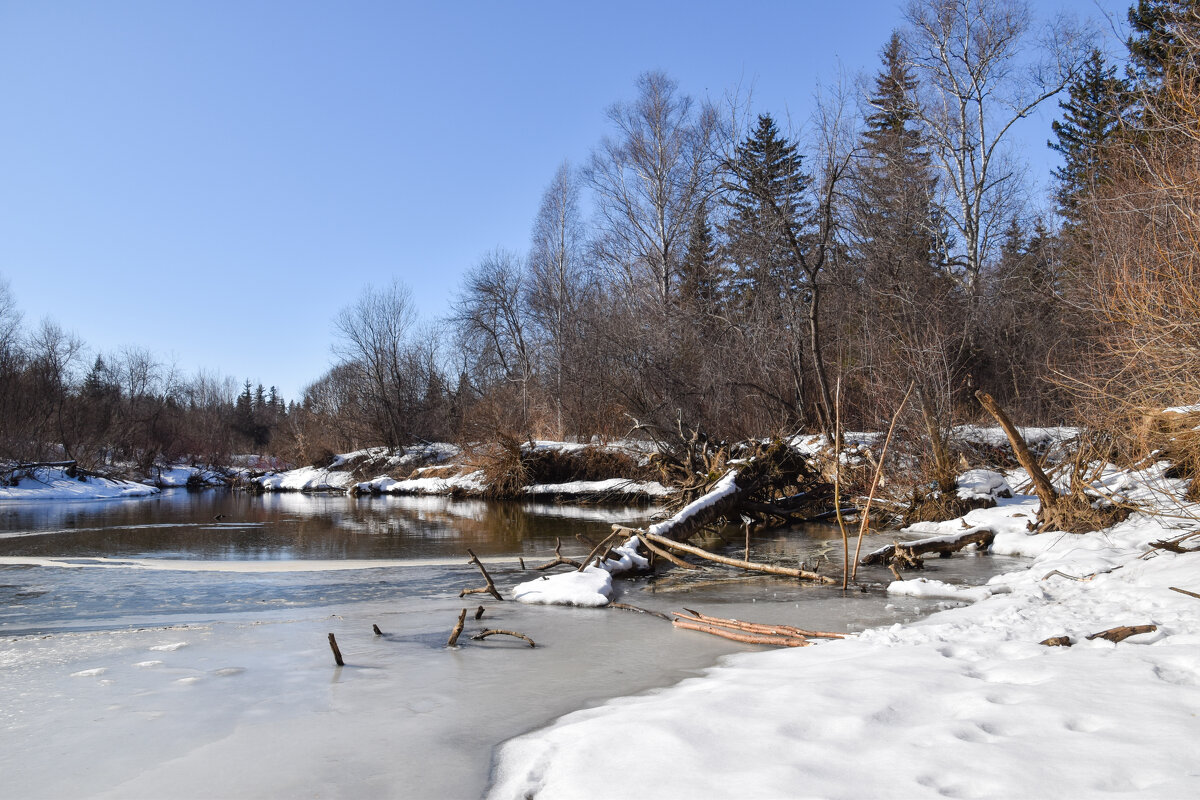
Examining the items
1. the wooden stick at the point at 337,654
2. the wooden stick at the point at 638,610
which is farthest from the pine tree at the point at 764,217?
the wooden stick at the point at 337,654

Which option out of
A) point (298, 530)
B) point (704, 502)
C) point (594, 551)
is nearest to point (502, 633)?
point (594, 551)

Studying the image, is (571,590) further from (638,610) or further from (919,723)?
(919,723)

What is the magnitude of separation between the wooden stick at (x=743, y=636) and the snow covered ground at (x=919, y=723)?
0.28 m

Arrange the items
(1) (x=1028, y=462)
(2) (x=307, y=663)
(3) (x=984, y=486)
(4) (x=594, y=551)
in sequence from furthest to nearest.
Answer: (3) (x=984, y=486) → (1) (x=1028, y=462) → (4) (x=594, y=551) → (2) (x=307, y=663)

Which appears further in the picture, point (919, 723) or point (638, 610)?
point (638, 610)

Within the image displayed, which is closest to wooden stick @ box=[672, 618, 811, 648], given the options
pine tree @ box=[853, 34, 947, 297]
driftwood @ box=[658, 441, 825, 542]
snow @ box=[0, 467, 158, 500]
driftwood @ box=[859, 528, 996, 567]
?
driftwood @ box=[859, 528, 996, 567]

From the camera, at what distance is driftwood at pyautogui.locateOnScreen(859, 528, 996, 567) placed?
24.1 ft

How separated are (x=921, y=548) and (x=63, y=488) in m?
30.2

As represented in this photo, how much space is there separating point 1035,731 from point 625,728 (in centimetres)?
143

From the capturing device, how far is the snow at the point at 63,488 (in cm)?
2478

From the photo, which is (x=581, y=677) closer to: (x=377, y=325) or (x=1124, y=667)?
(x=1124, y=667)

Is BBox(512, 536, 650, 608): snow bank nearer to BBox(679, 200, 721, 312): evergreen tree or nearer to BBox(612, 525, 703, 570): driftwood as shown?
BBox(612, 525, 703, 570): driftwood

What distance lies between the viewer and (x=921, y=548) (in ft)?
26.2

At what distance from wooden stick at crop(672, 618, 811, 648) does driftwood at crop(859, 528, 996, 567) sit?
3.09 meters
